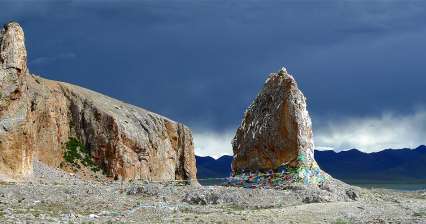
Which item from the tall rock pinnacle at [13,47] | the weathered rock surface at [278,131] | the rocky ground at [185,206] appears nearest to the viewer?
the rocky ground at [185,206]

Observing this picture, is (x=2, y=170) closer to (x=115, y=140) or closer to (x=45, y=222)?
(x=45, y=222)

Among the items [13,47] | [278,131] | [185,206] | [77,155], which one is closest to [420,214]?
[278,131]

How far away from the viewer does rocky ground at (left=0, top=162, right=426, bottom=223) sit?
117ft

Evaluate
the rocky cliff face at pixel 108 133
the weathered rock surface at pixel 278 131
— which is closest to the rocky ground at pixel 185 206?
the weathered rock surface at pixel 278 131

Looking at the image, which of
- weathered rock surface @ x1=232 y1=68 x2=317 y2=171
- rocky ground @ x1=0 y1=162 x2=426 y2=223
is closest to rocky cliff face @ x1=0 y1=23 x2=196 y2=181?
weathered rock surface @ x1=232 y1=68 x2=317 y2=171

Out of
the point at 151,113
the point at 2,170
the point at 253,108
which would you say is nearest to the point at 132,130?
the point at 151,113

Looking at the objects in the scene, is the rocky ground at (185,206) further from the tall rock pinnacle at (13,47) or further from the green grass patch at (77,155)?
the green grass patch at (77,155)

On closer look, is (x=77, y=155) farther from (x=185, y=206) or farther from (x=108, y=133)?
(x=185, y=206)

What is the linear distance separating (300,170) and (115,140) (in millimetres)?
50152

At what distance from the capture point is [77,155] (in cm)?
9612

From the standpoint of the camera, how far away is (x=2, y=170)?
5216 centimetres

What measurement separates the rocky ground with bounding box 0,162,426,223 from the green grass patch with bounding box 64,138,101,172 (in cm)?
4810

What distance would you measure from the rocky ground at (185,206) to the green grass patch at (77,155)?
4810 cm

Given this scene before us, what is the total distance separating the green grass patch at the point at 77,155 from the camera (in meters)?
94.1
